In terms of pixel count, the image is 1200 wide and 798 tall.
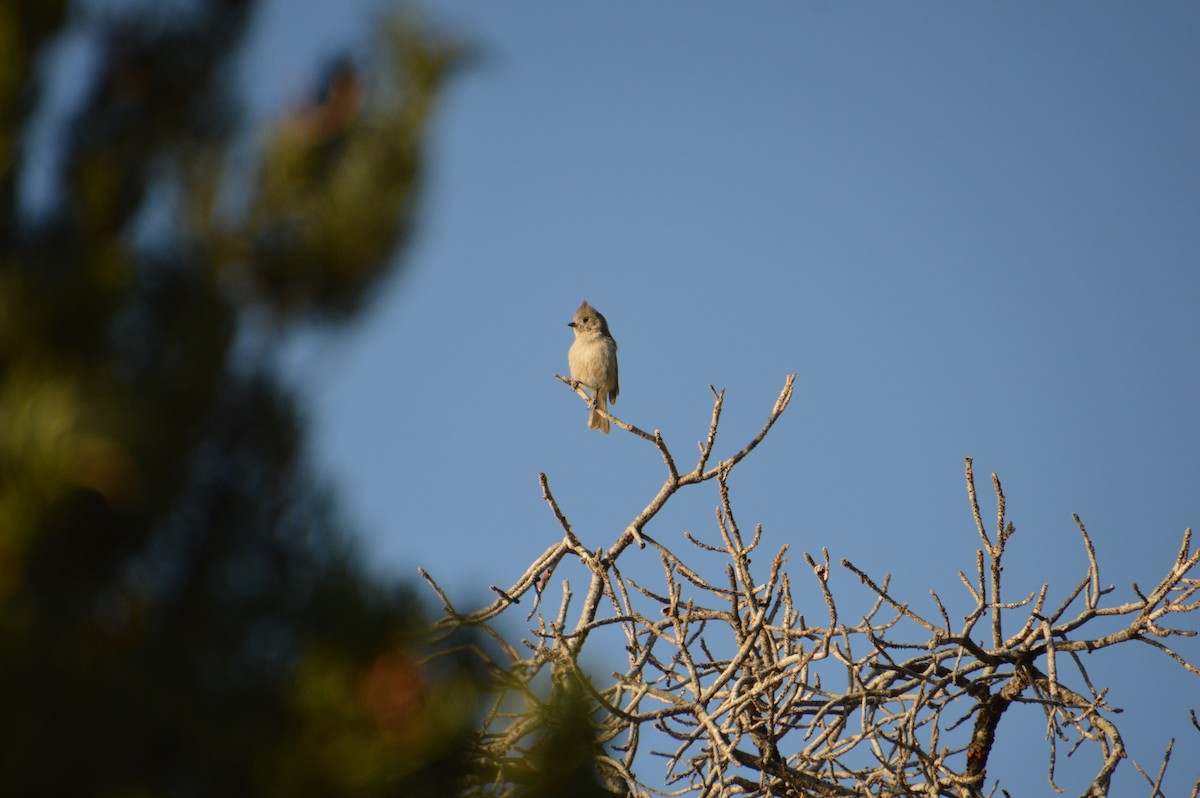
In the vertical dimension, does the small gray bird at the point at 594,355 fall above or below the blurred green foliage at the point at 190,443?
above

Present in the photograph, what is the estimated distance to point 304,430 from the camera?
5.72 ft

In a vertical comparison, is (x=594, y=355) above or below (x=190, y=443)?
above

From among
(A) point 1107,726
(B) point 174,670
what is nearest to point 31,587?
(B) point 174,670

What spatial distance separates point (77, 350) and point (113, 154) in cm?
40

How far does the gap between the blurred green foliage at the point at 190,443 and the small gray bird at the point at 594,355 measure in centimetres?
881

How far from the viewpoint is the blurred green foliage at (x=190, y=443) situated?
4.77 feet

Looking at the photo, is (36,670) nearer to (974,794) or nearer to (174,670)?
(174,670)

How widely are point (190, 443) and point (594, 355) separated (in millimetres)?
9332

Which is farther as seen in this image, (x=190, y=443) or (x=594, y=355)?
(x=594, y=355)

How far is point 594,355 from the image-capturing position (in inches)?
431

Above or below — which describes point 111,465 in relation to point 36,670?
above

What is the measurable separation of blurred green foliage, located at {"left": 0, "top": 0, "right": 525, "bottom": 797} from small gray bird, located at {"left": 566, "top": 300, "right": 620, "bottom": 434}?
881 centimetres

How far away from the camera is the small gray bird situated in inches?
430

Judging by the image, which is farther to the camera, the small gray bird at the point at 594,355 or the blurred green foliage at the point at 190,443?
the small gray bird at the point at 594,355
